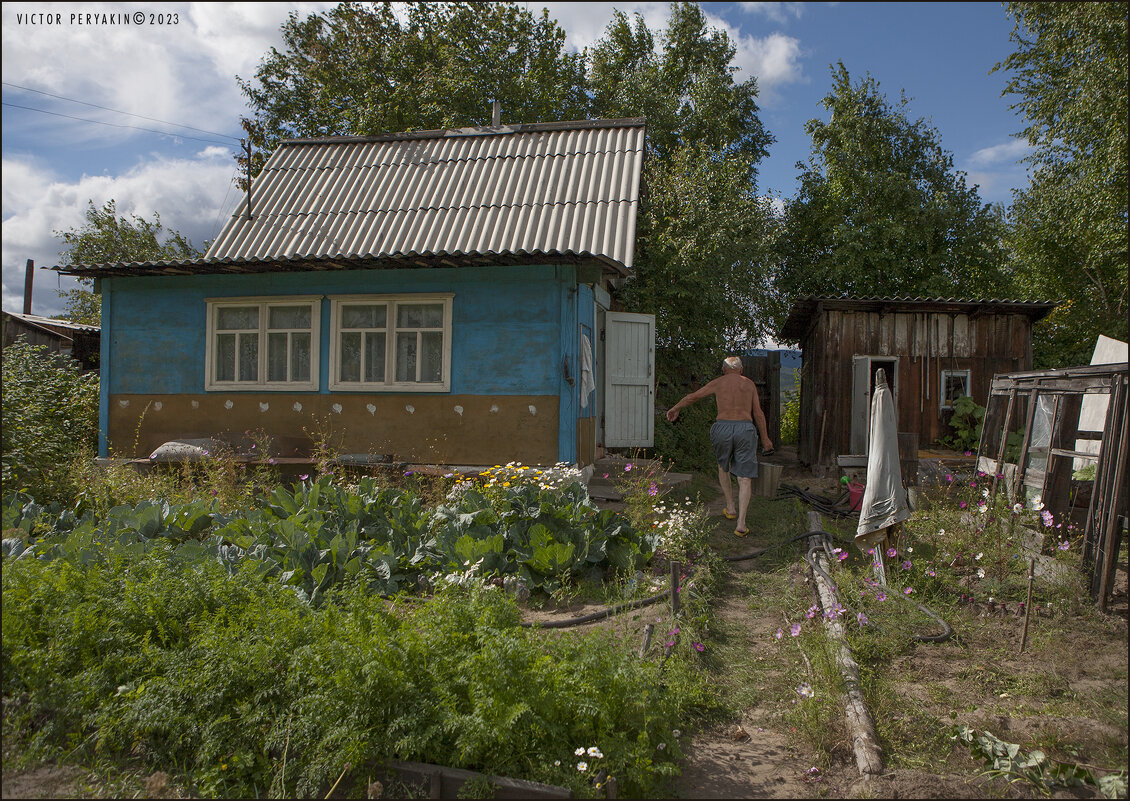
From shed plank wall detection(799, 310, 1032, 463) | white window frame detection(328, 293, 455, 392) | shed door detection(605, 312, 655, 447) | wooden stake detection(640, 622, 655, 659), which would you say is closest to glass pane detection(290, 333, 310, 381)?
white window frame detection(328, 293, 455, 392)

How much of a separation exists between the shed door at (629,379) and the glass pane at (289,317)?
4.21 metres

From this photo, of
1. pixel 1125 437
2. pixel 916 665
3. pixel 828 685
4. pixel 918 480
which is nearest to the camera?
pixel 828 685

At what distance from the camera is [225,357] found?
32.1ft

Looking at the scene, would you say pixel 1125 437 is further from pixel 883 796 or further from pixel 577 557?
pixel 577 557

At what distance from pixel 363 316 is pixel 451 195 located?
269 cm

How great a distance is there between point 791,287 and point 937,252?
166 inches

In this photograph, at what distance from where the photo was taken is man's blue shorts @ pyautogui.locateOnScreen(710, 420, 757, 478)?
7.62m

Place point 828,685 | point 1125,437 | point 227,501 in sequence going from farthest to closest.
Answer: point 227,501, point 1125,437, point 828,685

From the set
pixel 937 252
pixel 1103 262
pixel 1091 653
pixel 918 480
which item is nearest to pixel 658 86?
pixel 937 252

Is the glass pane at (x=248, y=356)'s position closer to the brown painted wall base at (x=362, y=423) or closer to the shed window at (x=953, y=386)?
the brown painted wall base at (x=362, y=423)

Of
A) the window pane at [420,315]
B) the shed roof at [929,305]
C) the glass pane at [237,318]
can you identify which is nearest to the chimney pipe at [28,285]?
the glass pane at [237,318]

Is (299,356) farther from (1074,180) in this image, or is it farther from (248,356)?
(1074,180)

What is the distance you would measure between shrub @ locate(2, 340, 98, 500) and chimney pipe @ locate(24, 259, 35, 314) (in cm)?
2155

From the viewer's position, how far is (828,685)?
3674mm
